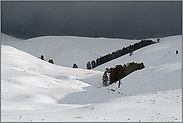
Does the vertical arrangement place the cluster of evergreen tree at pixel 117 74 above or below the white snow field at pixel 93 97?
above

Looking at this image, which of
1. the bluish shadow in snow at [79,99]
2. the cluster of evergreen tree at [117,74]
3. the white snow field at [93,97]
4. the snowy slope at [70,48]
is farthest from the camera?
the snowy slope at [70,48]

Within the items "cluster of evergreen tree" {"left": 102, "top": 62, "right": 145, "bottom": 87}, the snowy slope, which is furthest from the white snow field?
the snowy slope

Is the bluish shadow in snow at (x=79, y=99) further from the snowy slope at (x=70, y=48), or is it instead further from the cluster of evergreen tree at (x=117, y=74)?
the snowy slope at (x=70, y=48)

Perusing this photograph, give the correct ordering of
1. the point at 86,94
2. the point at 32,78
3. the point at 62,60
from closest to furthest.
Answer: the point at 86,94
the point at 32,78
the point at 62,60

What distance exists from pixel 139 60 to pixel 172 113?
56.6m

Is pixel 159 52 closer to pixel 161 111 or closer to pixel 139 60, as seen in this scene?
pixel 139 60

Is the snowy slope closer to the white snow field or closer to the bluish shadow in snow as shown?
the white snow field

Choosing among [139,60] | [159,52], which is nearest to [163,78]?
[139,60]

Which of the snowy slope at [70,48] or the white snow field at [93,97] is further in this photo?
the snowy slope at [70,48]

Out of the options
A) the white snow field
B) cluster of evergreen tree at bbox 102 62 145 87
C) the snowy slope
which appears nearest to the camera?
the white snow field

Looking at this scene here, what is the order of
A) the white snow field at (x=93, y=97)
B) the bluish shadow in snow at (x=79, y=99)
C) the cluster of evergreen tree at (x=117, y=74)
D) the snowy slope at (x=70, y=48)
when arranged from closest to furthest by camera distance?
the white snow field at (x=93, y=97)
the bluish shadow in snow at (x=79, y=99)
the cluster of evergreen tree at (x=117, y=74)
the snowy slope at (x=70, y=48)

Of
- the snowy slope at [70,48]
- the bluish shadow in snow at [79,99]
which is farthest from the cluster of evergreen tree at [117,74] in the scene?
the snowy slope at [70,48]

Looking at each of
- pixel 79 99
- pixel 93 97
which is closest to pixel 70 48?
pixel 93 97

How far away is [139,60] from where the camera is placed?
6606cm
